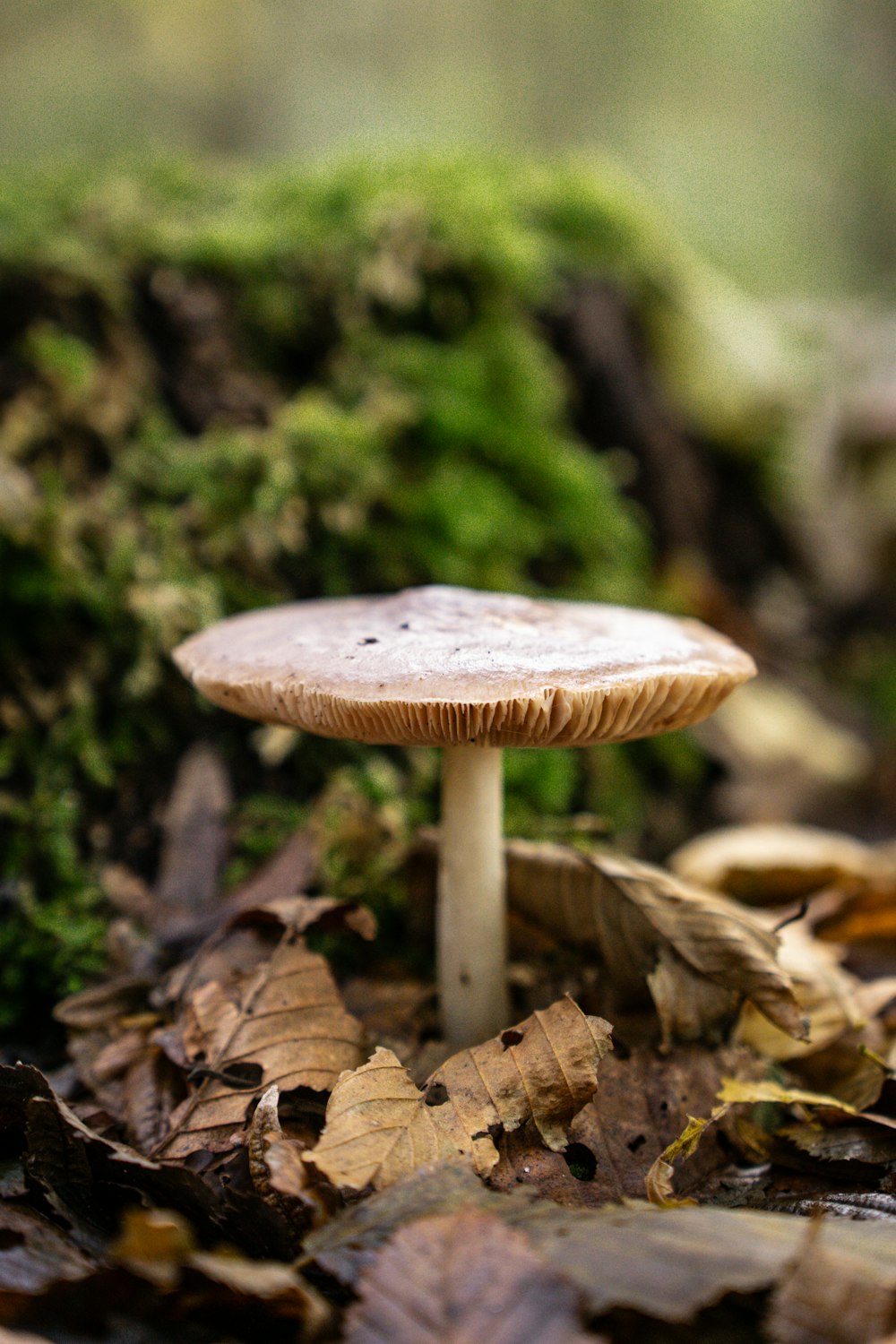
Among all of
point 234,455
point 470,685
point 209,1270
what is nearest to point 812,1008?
point 470,685

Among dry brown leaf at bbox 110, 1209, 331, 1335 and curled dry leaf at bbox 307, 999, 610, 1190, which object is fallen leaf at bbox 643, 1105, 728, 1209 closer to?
curled dry leaf at bbox 307, 999, 610, 1190

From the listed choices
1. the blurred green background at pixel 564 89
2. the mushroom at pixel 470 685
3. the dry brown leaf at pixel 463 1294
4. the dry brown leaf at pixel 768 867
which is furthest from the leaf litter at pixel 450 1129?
the blurred green background at pixel 564 89

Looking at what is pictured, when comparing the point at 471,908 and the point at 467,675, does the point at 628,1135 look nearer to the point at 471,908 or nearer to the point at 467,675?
the point at 471,908

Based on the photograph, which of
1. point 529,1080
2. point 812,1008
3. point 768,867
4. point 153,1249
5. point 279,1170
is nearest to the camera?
point 153,1249

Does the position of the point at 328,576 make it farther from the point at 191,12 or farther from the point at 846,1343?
the point at 191,12

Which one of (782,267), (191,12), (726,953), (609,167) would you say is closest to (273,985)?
(726,953)

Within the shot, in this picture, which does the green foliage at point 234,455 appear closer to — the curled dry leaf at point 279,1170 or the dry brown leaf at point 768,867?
the dry brown leaf at point 768,867
